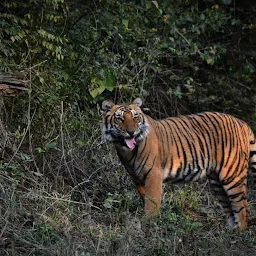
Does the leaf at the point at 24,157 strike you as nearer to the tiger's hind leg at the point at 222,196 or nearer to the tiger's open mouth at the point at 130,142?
the tiger's open mouth at the point at 130,142

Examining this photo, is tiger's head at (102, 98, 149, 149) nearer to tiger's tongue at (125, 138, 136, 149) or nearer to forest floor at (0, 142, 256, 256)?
tiger's tongue at (125, 138, 136, 149)

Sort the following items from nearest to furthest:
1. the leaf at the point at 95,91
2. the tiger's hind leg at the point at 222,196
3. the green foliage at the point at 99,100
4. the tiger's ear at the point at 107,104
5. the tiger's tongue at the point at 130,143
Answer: the green foliage at the point at 99,100 < the tiger's tongue at the point at 130,143 < the tiger's ear at the point at 107,104 < the tiger's hind leg at the point at 222,196 < the leaf at the point at 95,91

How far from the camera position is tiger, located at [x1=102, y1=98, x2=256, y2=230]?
25.9 feet

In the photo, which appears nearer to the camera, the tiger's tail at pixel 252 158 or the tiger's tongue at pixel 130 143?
the tiger's tongue at pixel 130 143

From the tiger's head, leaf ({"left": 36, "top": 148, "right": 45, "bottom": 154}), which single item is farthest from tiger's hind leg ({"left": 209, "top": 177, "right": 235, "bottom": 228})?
leaf ({"left": 36, "top": 148, "right": 45, "bottom": 154})

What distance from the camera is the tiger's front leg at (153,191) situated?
767cm

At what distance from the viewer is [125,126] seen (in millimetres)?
7867

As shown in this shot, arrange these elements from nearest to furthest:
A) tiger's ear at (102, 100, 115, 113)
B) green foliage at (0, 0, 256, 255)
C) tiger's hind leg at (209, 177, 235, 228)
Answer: green foliage at (0, 0, 256, 255) → tiger's ear at (102, 100, 115, 113) → tiger's hind leg at (209, 177, 235, 228)

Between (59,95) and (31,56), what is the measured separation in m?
0.56

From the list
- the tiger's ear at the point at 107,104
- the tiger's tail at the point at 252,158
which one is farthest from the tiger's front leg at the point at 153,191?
the tiger's tail at the point at 252,158

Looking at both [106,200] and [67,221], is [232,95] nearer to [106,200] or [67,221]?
[106,200]

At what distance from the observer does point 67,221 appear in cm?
683

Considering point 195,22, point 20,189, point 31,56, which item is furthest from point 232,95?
point 20,189

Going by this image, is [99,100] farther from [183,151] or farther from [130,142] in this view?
[130,142]
